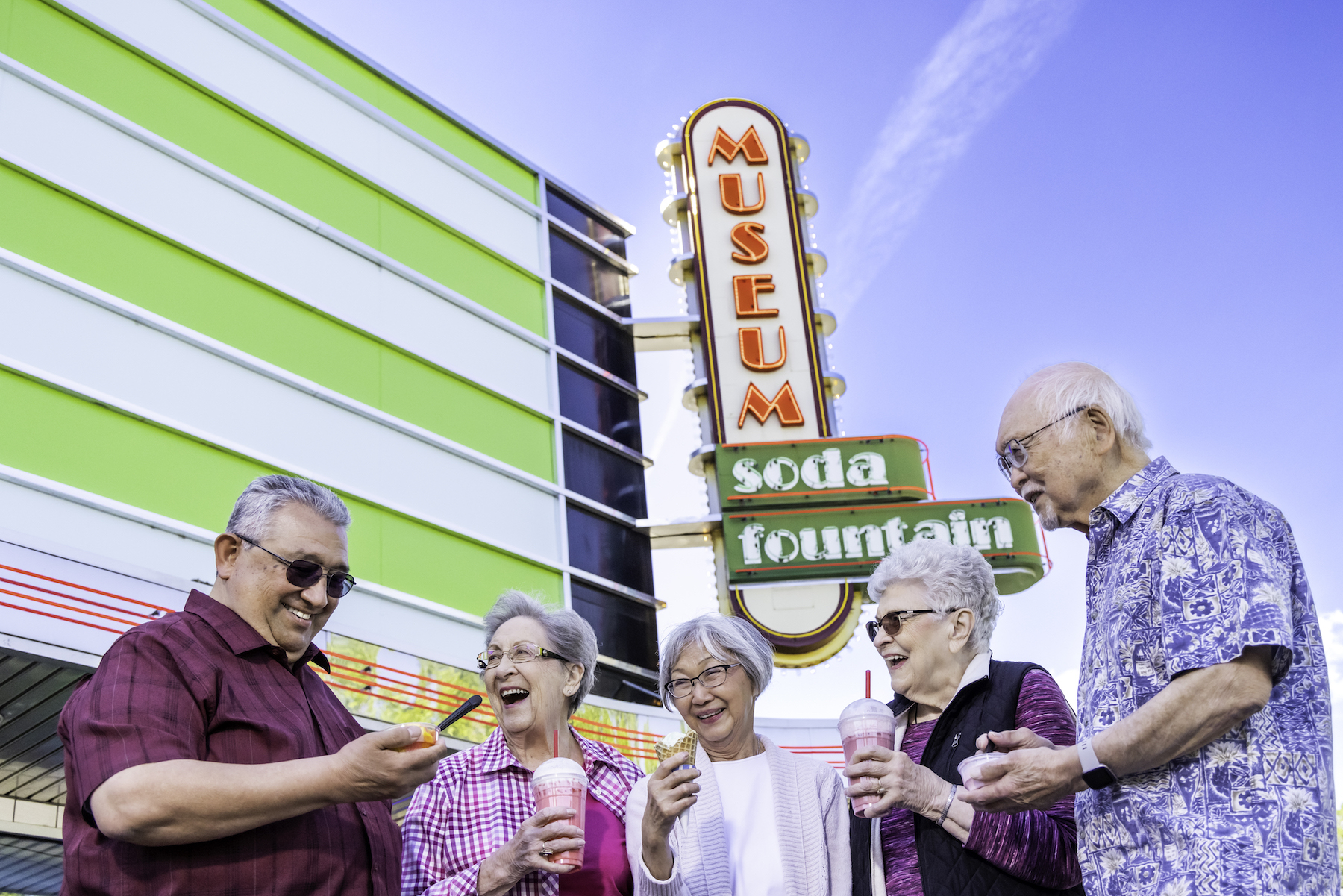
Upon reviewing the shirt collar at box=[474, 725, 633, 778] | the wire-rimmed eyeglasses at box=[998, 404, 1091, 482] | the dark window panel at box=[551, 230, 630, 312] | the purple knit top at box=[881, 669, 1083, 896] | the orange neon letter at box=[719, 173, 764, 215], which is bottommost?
the purple knit top at box=[881, 669, 1083, 896]

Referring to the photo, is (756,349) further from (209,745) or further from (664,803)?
(209,745)

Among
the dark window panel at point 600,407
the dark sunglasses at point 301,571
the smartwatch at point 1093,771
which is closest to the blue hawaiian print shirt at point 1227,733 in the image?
the smartwatch at point 1093,771

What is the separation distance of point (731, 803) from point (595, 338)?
34.4 ft

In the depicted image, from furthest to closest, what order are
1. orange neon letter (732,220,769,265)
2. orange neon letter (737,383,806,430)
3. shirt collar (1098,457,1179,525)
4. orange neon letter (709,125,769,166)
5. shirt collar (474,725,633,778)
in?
1. orange neon letter (709,125,769,166)
2. orange neon letter (732,220,769,265)
3. orange neon letter (737,383,806,430)
4. shirt collar (474,725,633,778)
5. shirt collar (1098,457,1179,525)

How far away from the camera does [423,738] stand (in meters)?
2.47

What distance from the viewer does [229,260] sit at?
9.70 meters

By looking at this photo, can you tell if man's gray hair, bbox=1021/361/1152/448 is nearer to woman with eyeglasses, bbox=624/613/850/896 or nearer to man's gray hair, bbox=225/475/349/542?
woman with eyeglasses, bbox=624/613/850/896

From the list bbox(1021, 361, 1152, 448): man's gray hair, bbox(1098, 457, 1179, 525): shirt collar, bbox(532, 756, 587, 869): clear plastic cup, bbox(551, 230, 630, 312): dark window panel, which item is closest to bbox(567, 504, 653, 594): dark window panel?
bbox(551, 230, 630, 312): dark window panel

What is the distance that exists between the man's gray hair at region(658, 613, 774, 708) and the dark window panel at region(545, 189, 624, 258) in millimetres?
10792

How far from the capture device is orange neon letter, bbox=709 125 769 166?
15.8m

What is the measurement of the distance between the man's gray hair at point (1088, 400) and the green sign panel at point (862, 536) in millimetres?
9898

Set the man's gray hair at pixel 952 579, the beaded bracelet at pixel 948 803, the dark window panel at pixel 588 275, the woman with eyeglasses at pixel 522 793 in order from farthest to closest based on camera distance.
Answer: the dark window panel at pixel 588 275, the man's gray hair at pixel 952 579, the woman with eyeglasses at pixel 522 793, the beaded bracelet at pixel 948 803

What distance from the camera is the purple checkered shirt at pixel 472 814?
3.40 meters

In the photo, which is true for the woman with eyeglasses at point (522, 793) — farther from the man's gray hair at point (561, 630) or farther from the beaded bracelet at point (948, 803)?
the beaded bracelet at point (948, 803)
